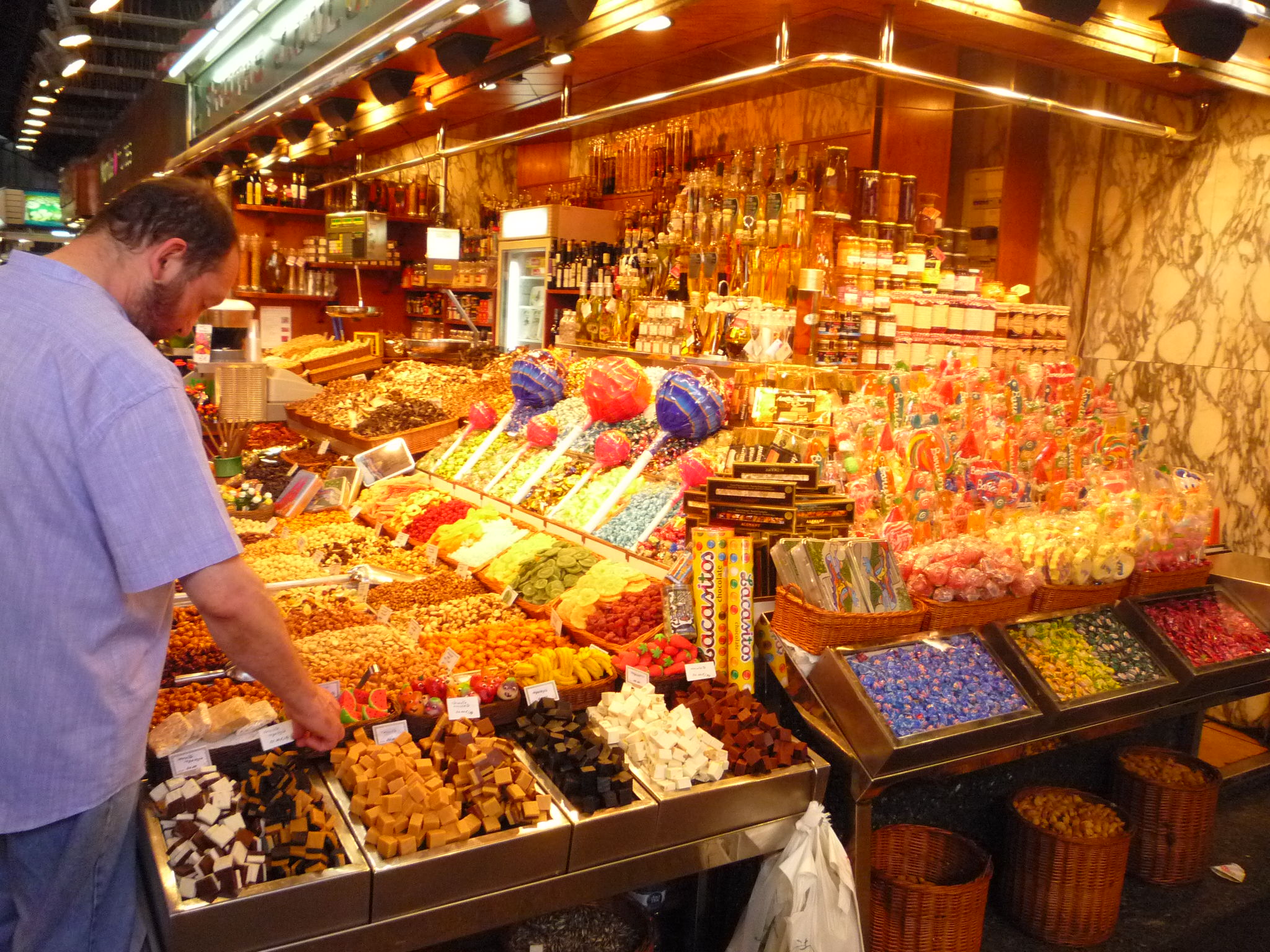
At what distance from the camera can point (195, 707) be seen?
7.54ft

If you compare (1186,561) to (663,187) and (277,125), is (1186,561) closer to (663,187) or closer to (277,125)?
(663,187)

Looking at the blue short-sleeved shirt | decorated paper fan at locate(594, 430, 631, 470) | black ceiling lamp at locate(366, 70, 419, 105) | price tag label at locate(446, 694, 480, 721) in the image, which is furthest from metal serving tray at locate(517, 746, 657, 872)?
black ceiling lamp at locate(366, 70, 419, 105)

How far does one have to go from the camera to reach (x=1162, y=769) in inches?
137

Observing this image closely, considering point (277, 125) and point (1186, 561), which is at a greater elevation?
point (277, 125)

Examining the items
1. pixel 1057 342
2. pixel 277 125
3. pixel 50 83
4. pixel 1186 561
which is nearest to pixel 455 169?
pixel 277 125

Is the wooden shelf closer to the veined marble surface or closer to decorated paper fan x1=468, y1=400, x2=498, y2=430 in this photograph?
decorated paper fan x1=468, y1=400, x2=498, y2=430

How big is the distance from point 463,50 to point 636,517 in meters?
2.90

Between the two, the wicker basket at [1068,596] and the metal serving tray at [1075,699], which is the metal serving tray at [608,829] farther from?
the wicker basket at [1068,596]

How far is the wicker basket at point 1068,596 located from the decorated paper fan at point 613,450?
1.73m

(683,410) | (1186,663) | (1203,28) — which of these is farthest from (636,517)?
(1203,28)

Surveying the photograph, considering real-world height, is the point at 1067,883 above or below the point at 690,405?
below

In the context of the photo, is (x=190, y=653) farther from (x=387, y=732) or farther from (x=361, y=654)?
(x=387, y=732)

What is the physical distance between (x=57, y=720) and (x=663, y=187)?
5.72 meters

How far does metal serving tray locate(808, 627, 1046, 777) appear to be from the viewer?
248cm
